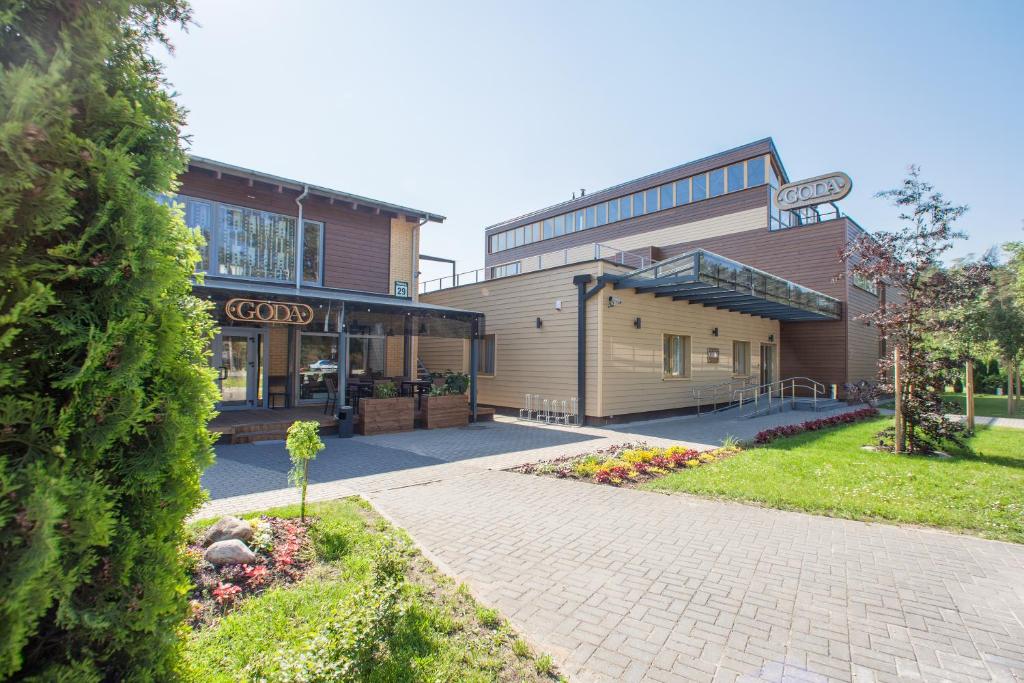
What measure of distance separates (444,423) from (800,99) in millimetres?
10492

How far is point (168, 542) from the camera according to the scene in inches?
77.2

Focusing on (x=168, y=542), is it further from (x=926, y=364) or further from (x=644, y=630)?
(x=926, y=364)

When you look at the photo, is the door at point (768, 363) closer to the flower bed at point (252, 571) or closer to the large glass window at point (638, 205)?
the large glass window at point (638, 205)

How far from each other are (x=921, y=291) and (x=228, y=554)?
11140mm

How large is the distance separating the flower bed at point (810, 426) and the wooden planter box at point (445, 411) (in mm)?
6752

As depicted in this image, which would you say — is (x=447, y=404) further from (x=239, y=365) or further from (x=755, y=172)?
(x=755, y=172)

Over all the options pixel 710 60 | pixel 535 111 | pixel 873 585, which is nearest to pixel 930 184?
pixel 710 60

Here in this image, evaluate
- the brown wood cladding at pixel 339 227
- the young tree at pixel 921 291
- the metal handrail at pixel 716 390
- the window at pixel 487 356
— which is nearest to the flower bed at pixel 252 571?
the young tree at pixel 921 291

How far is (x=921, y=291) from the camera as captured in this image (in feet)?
28.9

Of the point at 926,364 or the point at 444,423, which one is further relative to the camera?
the point at 444,423

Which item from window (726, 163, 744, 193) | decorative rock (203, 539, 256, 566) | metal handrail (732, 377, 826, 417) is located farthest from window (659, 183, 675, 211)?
decorative rock (203, 539, 256, 566)

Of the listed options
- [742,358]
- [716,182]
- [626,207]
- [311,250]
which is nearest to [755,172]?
[716,182]

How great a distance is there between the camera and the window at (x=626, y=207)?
2570 cm

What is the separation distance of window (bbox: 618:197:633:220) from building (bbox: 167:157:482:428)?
1412 cm
